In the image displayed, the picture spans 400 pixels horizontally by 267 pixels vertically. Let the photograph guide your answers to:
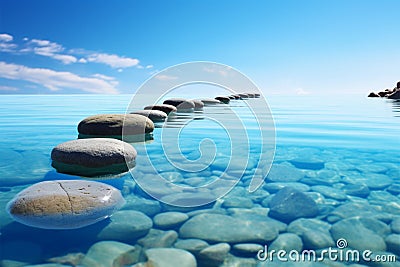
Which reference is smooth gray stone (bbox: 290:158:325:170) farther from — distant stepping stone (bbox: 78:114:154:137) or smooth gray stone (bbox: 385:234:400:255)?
distant stepping stone (bbox: 78:114:154:137)

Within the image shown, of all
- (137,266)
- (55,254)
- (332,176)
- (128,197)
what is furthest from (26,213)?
(332,176)

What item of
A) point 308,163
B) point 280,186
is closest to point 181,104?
point 308,163

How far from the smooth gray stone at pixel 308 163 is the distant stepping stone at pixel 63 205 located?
10.3ft

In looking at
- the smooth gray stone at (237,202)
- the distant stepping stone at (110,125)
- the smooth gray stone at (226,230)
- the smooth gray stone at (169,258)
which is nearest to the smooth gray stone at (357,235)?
the smooth gray stone at (226,230)

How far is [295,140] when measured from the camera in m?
7.98

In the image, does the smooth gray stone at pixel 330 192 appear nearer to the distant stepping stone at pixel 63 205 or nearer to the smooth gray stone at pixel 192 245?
the smooth gray stone at pixel 192 245

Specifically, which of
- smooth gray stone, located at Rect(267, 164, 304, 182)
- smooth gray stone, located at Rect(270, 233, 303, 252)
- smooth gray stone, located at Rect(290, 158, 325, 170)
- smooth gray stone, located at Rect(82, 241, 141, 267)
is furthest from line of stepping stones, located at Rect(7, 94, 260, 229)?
smooth gray stone, located at Rect(290, 158, 325, 170)

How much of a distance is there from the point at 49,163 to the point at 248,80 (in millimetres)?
3475

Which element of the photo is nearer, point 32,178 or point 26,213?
point 26,213

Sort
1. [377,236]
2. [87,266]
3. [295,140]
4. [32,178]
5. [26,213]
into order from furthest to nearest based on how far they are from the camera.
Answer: [295,140] → [32,178] → [26,213] → [377,236] → [87,266]

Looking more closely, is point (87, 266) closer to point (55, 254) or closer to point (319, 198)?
point (55, 254)

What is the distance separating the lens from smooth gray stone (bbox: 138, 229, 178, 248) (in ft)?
9.18

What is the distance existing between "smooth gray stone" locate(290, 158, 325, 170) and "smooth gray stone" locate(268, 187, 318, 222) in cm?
142

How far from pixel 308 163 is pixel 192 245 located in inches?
139
